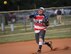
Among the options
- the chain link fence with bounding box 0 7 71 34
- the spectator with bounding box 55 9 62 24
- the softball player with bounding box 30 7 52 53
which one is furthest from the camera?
the spectator with bounding box 55 9 62 24

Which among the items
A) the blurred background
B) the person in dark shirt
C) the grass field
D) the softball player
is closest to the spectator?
the person in dark shirt

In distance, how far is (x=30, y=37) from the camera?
19312mm

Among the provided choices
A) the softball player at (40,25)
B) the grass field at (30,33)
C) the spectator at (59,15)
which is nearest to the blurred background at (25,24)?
the grass field at (30,33)

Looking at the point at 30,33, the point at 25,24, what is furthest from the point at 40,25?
the point at 25,24

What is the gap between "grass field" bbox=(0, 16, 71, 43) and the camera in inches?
761

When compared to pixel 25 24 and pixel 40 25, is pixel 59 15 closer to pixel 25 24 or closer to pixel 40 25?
pixel 25 24

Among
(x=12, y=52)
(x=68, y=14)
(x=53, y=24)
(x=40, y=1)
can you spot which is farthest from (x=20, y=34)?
(x=40, y=1)

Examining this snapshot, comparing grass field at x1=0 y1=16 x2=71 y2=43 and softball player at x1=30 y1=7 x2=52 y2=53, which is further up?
softball player at x1=30 y1=7 x2=52 y2=53

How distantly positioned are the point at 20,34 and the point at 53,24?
2.93m

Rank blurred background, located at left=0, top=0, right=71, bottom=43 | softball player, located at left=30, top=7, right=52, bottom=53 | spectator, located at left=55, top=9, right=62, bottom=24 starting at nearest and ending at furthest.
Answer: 1. softball player, located at left=30, top=7, right=52, bottom=53
2. blurred background, located at left=0, top=0, right=71, bottom=43
3. spectator, located at left=55, top=9, right=62, bottom=24

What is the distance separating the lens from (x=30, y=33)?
20.4 m

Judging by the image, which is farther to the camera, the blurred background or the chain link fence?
the chain link fence

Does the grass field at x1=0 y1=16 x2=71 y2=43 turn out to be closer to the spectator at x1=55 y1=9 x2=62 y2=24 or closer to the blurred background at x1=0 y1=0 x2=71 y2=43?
the blurred background at x1=0 y1=0 x2=71 y2=43

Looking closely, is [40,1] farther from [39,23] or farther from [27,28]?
[39,23]
